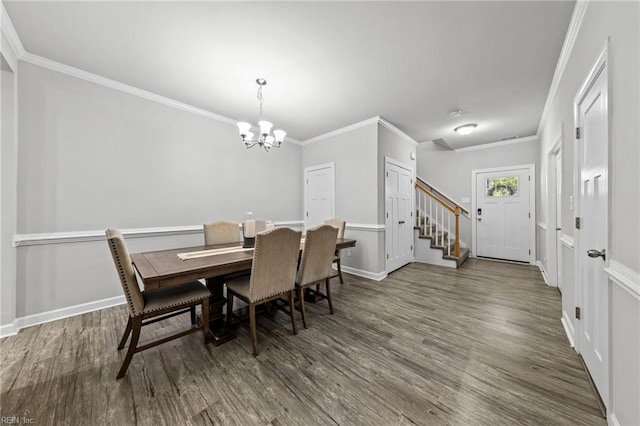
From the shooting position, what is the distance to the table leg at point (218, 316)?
2.02 m

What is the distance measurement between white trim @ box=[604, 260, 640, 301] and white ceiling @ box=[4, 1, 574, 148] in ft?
6.08

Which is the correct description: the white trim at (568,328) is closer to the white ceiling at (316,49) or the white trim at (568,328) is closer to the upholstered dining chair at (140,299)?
the white ceiling at (316,49)

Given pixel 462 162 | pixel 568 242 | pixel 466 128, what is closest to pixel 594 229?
pixel 568 242

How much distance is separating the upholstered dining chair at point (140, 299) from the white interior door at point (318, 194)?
2.83 meters

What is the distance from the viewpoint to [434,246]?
449 cm

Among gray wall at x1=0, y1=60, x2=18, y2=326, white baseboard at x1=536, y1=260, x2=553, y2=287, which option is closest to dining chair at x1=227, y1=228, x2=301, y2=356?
gray wall at x1=0, y1=60, x2=18, y2=326

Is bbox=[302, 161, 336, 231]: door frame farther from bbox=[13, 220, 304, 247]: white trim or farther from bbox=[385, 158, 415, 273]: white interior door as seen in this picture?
bbox=[13, 220, 304, 247]: white trim

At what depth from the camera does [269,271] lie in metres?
1.85

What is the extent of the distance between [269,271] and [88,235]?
7.47ft

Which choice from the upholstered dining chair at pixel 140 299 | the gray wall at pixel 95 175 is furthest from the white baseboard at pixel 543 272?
the gray wall at pixel 95 175

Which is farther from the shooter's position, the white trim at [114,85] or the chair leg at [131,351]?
the white trim at [114,85]

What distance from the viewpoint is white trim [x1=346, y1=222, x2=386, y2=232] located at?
3629 millimetres

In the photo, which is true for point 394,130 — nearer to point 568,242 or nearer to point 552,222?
point 552,222

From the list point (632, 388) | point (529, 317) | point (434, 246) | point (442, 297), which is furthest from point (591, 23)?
point (434, 246)
